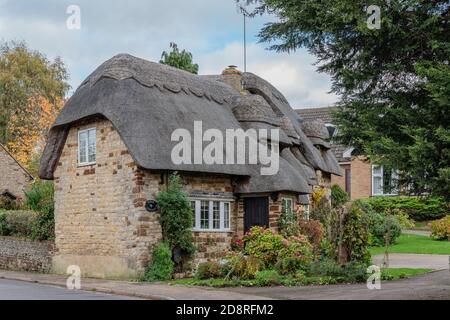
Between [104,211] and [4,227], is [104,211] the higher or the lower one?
the higher one

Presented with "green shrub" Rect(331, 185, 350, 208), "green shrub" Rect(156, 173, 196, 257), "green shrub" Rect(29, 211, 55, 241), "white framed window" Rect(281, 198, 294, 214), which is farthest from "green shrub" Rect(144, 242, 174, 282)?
"green shrub" Rect(331, 185, 350, 208)

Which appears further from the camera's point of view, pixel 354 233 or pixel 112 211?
pixel 112 211

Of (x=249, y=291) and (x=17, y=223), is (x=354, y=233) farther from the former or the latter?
(x=17, y=223)

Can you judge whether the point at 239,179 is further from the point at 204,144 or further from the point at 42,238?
the point at 42,238

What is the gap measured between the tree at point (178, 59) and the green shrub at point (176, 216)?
18.9m

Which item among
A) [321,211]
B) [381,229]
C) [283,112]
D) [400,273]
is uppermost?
[283,112]

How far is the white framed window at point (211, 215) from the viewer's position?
23.1 m

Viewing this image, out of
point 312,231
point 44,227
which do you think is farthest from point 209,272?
point 44,227

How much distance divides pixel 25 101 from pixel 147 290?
1570 inches

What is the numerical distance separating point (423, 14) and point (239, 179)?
1193 cm

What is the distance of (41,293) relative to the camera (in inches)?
701

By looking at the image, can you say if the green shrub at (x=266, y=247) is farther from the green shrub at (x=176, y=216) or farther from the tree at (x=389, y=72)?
the tree at (x=389, y=72)
